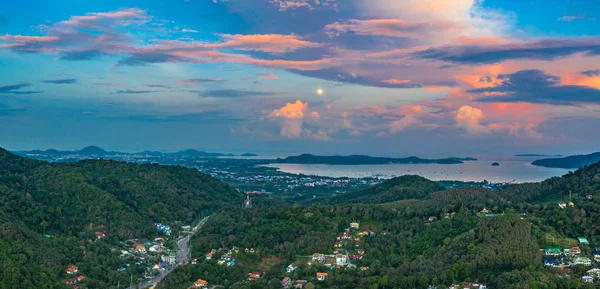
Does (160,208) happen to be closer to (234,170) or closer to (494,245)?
(494,245)

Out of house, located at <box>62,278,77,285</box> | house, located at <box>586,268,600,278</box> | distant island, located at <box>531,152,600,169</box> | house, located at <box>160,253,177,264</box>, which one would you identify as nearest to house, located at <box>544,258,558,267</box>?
house, located at <box>586,268,600,278</box>

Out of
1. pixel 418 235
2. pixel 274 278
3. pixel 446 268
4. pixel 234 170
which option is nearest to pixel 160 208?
pixel 274 278

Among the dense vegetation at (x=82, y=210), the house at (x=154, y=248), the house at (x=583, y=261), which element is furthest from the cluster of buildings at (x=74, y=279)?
the house at (x=583, y=261)

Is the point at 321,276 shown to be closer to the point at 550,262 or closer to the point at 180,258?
the point at 550,262

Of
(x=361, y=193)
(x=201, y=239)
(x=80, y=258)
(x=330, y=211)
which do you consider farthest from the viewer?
(x=361, y=193)

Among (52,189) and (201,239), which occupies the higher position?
(52,189)

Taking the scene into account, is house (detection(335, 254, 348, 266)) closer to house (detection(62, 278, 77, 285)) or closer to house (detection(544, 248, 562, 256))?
house (detection(544, 248, 562, 256))
